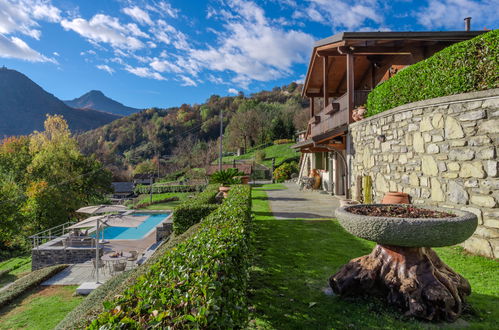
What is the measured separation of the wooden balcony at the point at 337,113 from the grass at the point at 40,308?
11.1 m

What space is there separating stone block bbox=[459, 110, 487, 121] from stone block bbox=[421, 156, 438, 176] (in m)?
0.99

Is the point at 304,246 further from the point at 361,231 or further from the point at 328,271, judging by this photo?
the point at 361,231

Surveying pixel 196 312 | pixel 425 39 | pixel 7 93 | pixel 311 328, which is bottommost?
pixel 311 328

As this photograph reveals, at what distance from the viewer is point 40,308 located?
8.60m

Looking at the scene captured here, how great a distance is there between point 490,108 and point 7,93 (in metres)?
155

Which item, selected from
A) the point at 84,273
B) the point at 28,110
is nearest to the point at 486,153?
the point at 84,273

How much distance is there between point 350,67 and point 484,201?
7.11 m

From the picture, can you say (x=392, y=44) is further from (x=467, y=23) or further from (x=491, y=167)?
(x=491, y=167)

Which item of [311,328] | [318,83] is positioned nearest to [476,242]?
[311,328]

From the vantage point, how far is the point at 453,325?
8.35ft

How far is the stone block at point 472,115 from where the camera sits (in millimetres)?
4605

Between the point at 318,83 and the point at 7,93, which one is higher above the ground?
the point at 7,93

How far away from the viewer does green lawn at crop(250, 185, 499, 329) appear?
8.87 feet

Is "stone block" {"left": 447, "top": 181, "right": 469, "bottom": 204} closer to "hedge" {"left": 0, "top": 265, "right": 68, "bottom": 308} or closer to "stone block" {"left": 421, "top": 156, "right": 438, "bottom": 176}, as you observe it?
"stone block" {"left": 421, "top": 156, "right": 438, "bottom": 176}
